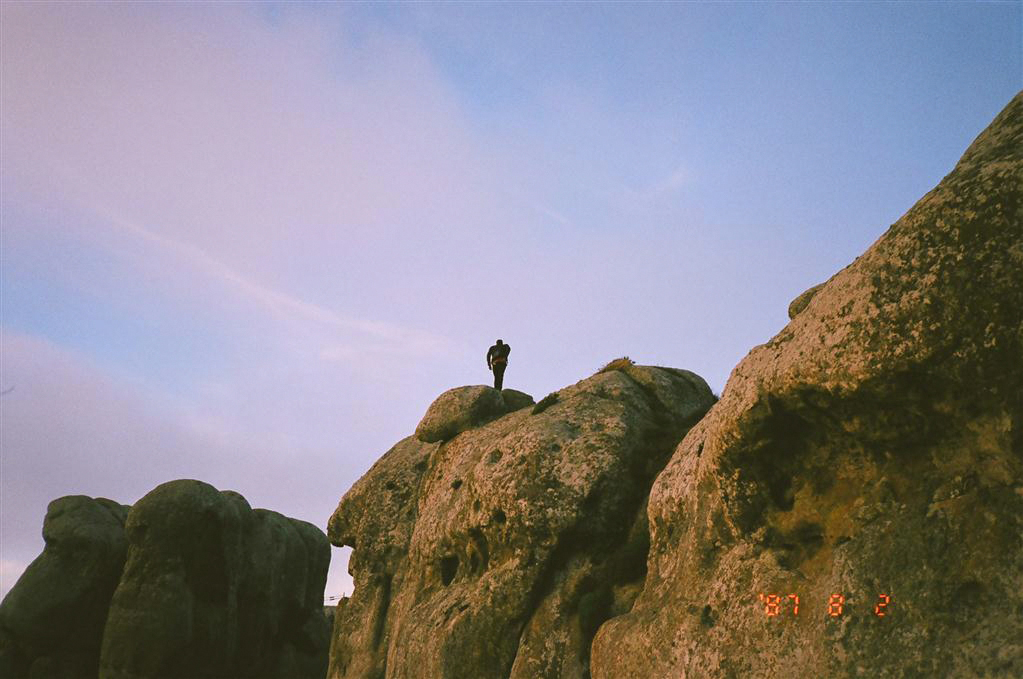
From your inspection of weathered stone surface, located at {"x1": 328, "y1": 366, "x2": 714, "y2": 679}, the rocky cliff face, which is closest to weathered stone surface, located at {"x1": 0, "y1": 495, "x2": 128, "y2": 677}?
weathered stone surface, located at {"x1": 328, "y1": 366, "x2": 714, "y2": 679}

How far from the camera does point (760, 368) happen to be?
1683 centimetres

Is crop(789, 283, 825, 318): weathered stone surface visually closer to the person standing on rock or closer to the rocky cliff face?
the rocky cliff face

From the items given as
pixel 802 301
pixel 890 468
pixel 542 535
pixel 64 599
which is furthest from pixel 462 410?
pixel 64 599

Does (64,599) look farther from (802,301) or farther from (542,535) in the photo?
(802,301)

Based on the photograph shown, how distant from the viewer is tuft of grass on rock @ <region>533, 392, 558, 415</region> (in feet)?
95.5

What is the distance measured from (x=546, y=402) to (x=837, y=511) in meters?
14.5

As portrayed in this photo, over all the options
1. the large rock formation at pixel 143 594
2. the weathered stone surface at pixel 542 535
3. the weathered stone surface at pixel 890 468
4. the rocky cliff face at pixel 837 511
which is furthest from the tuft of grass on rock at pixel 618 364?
the large rock formation at pixel 143 594

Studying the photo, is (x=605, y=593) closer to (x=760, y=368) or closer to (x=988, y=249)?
(x=760, y=368)

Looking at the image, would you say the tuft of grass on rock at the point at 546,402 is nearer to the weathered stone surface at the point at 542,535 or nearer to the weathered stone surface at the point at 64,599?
the weathered stone surface at the point at 542,535

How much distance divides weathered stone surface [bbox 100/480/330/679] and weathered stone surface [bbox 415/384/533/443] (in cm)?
1615

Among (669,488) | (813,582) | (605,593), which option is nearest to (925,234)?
(813,582)

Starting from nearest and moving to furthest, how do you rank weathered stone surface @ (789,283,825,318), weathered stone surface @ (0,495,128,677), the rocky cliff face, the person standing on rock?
the rocky cliff face, weathered stone surface @ (789,283,825,318), the person standing on rock, weathered stone surface @ (0,495,128,677)

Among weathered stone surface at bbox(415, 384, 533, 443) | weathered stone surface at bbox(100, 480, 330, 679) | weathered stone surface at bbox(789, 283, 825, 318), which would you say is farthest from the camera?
weathered stone surface at bbox(100, 480, 330, 679)

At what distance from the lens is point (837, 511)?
1556 cm
